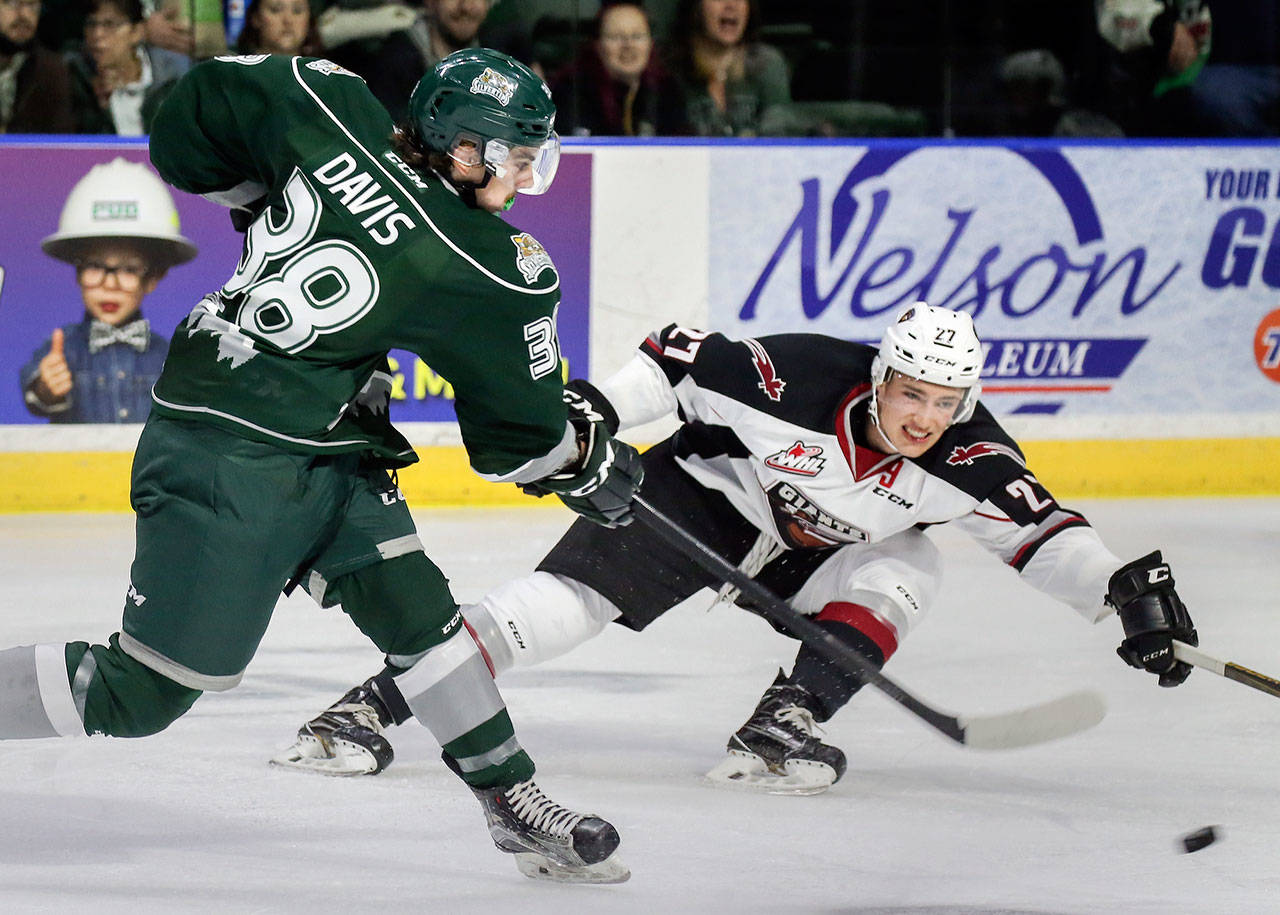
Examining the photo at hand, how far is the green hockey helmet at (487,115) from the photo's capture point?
7.10 feet

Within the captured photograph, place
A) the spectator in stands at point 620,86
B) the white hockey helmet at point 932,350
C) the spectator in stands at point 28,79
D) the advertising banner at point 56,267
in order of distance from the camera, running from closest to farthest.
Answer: the white hockey helmet at point 932,350, the advertising banner at point 56,267, the spectator in stands at point 28,79, the spectator in stands at point 620,86

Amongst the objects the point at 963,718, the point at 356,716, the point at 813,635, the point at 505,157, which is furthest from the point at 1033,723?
the point at 505,157

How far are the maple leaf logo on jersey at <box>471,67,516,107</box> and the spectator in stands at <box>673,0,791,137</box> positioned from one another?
11.8 feet

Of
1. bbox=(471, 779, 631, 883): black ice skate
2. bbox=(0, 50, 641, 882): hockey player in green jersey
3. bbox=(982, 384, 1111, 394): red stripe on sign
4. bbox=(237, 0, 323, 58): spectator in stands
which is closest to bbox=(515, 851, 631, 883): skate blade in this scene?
bbox=(471, 779, 631, 883): black ice skate

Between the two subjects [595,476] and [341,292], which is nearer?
[341,292]

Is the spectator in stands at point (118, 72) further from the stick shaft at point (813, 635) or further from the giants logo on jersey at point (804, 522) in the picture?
the stick shaft at point (813, 635)

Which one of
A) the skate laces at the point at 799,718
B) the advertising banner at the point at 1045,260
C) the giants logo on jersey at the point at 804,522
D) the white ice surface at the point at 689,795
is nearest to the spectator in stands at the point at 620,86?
the advertising banner at the point at 1045,260

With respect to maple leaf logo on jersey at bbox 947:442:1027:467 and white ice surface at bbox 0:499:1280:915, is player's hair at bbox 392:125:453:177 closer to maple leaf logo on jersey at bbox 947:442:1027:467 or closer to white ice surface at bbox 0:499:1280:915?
white ice surface at bbox 0:499:1280:915

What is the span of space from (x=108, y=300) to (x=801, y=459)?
9.60 feet

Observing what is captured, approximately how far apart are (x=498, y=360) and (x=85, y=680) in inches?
26.0

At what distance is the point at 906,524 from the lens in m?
3.03

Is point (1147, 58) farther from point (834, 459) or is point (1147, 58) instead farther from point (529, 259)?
point (529, 259)

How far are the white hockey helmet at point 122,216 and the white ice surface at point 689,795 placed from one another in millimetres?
1368

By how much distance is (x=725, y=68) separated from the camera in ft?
19.1
